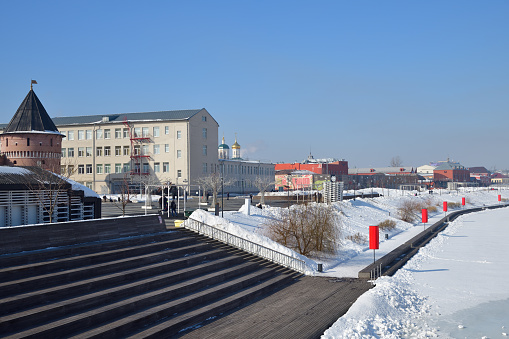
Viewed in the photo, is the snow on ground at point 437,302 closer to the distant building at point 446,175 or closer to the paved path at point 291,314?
the paved path at point 291,314

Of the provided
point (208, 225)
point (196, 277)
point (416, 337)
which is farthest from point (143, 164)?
point (416, 337)

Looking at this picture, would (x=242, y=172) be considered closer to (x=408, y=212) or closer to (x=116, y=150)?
(x=116, y=150)

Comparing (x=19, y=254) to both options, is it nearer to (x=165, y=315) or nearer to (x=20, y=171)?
(x=165, y=315)

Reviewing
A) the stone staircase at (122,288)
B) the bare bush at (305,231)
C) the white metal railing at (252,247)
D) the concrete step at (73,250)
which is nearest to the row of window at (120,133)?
the bare bush at (305,231)

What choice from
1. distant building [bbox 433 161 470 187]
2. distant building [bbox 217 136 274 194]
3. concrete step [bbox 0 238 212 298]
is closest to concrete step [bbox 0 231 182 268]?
concrete step [bbox 0 238 212 298]

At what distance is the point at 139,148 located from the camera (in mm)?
69812

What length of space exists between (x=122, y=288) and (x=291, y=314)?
17.4 feet

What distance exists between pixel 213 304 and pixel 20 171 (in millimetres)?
14213

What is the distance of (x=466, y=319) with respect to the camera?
16453 millimetres

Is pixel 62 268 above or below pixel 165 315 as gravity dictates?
above

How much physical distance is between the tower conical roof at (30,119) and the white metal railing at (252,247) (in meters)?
29.1

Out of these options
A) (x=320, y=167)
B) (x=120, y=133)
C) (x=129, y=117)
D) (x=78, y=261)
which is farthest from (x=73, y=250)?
(x=320, y=167)

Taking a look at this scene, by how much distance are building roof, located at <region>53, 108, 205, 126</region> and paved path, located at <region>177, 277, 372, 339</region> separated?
172 ft

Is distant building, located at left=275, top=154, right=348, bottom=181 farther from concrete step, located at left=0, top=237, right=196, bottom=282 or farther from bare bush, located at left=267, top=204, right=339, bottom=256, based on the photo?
concrete step, located at left=0, top=237, right=196, bottom=282
